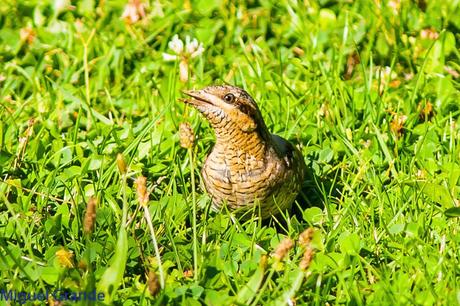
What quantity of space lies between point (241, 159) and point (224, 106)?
0.27 m

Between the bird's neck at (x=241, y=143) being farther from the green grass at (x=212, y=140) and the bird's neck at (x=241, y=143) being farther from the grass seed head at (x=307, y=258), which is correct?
the grass seed head at (x=307, y=258)

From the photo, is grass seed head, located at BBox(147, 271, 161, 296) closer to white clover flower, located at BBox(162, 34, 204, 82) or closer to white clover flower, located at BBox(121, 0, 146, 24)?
white clover flower, located at BBox(162, 34, 204, 82)

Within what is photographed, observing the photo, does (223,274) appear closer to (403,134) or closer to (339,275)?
(339,275)

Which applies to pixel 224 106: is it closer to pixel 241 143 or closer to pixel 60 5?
pixel 241 143

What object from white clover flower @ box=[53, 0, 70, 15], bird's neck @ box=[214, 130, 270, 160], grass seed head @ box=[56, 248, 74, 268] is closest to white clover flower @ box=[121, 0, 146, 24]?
white clover flower @ box=[53, 0, 70, 15]

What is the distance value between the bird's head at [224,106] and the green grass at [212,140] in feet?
1.17

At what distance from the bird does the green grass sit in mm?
116

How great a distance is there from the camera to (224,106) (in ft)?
13.7

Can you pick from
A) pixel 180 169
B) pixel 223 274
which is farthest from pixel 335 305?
pixel 180 169

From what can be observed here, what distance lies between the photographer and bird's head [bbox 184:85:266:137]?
13.7 ft

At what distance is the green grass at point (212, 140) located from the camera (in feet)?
12.5

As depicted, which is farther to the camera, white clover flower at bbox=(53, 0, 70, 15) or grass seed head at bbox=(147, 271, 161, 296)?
white clover flower at bbox=(53, 0, 70, 15)

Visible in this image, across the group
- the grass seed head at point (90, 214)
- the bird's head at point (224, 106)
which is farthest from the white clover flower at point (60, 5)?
the grass seed head at point (90, 214)

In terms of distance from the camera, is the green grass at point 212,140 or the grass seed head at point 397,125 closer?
the green grass at point 212,140
